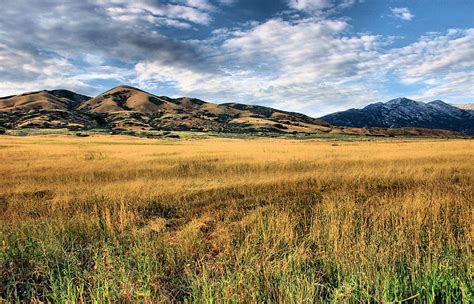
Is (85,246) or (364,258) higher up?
(364,258)

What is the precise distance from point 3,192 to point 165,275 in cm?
1123

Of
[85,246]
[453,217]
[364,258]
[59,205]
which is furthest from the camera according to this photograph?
[59,205]

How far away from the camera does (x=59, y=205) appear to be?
1039 centimetres

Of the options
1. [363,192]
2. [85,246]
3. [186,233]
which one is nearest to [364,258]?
[186,233]

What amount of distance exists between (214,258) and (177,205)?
5.14m

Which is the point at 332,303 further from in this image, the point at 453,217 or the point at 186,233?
the point at 453,217

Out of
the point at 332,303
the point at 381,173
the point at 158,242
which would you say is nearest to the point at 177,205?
the point at 158,242

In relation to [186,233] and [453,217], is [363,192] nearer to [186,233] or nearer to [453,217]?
[453,217]

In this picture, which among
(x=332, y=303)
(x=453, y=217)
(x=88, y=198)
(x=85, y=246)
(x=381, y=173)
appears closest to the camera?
(x=332, y=303)

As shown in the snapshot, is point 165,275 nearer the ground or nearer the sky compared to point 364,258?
nearer the ground

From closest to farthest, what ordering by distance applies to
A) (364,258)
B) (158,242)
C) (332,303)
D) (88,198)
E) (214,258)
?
(332,303)
(364,258)
(214,258)
(158,242)
(88,198)

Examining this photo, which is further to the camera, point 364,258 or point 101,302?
point 364,258

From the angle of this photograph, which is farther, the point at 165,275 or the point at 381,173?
the point at 381,173

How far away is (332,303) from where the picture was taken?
3787 millimetres
